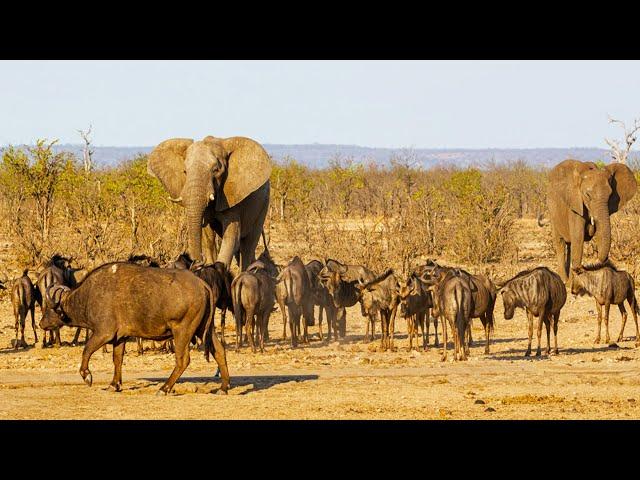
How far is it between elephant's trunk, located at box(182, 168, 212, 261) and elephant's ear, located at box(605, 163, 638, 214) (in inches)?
365

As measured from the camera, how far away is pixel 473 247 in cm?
3028

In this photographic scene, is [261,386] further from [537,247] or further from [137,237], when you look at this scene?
[537,247]

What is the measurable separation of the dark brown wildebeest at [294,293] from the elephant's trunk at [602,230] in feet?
24.3

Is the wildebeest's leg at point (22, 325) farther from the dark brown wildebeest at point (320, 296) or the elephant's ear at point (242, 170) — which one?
the dark brown wildebeest at point (320, 296)

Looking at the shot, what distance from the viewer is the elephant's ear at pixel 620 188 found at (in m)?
25.4

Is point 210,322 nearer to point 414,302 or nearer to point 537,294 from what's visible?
point 414,302

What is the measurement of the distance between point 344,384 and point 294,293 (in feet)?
14.7

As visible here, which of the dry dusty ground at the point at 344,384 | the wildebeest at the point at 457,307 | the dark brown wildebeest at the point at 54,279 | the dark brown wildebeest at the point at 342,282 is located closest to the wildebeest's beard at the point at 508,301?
the dry dusty ground at the point at 344,384

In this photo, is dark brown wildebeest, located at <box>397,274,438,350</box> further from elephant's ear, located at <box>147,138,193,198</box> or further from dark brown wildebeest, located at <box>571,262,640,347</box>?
elephant's ear, located at <box>147,138,193,198</box>

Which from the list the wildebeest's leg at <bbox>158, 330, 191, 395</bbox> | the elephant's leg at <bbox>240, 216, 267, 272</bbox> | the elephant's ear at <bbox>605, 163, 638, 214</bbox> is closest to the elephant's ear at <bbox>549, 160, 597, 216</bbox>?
the elephant's ear at <bbox>605, 163, 638, 214</bbox>

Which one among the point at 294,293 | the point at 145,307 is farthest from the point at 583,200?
the point at 145,307

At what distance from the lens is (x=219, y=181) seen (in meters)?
21.6
